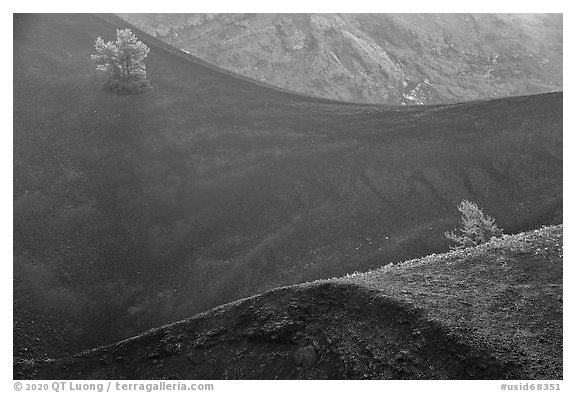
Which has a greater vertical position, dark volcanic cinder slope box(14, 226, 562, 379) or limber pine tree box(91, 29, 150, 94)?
limber pine tree box(91, 29, 150, 94)

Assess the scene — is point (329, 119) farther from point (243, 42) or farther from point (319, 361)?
point (243, 42)

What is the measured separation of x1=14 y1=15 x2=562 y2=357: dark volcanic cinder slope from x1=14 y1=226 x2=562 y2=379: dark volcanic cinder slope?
8.66 meters

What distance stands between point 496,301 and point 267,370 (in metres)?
11.6

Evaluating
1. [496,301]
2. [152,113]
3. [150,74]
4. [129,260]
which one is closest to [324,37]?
[150,74]

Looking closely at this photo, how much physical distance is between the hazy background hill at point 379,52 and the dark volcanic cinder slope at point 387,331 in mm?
102563

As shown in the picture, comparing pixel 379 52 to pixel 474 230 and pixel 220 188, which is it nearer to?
pixel 220 188

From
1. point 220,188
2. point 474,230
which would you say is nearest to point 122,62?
point 220,188

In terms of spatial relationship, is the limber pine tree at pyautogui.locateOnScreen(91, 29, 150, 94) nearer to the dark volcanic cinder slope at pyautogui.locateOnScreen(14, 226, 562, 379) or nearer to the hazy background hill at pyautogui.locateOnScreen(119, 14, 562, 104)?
the dark volcanic cinder slope at pyautogui.locateOnScreen(14, 226, 562, 379)

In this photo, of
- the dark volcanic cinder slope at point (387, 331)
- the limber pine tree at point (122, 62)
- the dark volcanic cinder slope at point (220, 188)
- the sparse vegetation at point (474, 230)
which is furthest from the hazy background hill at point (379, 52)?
the dark volcanic cinder slope at point (387, 331)

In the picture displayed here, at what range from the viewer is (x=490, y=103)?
179ft

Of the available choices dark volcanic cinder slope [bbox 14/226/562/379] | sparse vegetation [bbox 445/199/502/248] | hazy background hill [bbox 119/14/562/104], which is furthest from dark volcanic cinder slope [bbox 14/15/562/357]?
hazy background hill [bbox 119/14/562/104]

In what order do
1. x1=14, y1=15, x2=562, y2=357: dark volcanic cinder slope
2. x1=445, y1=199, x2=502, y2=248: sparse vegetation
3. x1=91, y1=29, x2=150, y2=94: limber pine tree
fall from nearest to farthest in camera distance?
x1=445, y1=199, x2=502, y2=248: sparse vegetation
x1=14, y1=15, x2=562, y2=357: dark volcanic cinder slope
x1=91, y1=29, x2=150, y2=94: limber pine tree

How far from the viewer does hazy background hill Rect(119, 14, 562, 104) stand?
130m

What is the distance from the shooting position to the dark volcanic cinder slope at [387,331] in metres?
20.4
